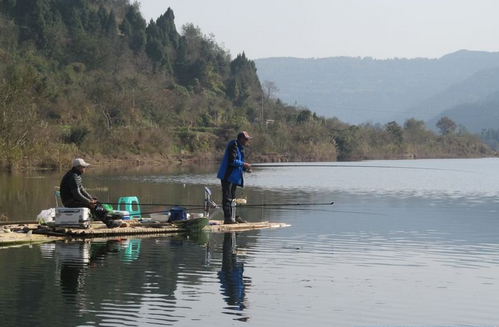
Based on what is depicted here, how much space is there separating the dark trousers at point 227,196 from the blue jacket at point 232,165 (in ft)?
0.46

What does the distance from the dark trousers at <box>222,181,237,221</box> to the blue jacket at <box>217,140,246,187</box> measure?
14cm

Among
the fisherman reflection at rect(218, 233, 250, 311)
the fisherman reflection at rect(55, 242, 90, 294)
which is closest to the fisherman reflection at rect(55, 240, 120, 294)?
the fisherman reflection at rect(55, 242, 90, 294)

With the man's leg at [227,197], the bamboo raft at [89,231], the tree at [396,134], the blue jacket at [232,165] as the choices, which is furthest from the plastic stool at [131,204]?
the tree at [396,134]

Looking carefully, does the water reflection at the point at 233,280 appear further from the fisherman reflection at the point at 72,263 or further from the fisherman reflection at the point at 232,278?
the fisherman reflection at the point at 72,263

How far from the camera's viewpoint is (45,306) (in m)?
12.4

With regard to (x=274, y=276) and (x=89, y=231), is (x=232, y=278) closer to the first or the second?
(x=274, y=276)

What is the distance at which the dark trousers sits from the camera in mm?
21531

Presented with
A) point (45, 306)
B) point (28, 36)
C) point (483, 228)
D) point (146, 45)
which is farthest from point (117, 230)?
point (146, 45)

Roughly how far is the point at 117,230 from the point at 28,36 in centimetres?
9301

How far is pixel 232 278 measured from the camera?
1509cm

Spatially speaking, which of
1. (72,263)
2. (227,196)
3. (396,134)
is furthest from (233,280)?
(396,134)

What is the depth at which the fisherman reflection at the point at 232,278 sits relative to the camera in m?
13.2

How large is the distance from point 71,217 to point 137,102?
75217mm

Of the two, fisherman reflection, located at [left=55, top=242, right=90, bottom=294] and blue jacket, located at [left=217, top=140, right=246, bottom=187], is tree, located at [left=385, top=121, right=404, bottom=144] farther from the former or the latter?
fisherman reflection, located at [left=55, top=242, right=90, bottom=294]
